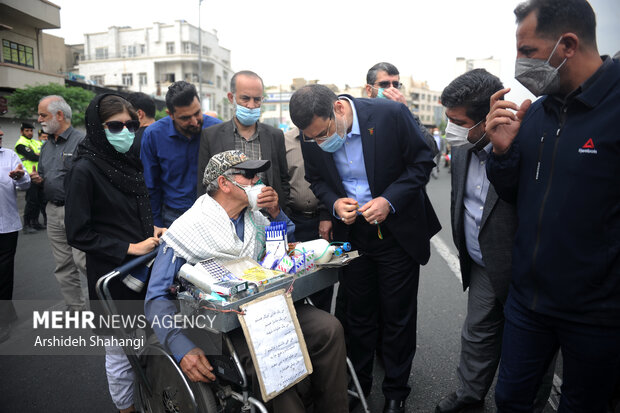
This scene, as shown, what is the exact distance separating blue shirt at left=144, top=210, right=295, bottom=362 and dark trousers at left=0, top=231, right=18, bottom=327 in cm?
248

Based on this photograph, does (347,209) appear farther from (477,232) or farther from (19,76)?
(19,76)

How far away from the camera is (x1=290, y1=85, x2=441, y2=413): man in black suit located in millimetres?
2514

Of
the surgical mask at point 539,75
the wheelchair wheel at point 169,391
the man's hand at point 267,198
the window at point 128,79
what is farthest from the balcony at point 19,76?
the window at point 128,79

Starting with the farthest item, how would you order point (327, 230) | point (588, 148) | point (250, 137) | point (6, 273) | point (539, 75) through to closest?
point (6, 273), point (250, 137), point (327, 230), point (539, 75), point (588, 148)

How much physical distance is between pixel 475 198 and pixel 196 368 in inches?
71.0

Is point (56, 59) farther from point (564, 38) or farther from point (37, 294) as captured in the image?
point (564, 38)

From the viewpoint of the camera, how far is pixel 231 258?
7.45ft

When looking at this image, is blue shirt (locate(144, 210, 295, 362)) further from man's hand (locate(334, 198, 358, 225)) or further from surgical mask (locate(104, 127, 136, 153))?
man's hand (locate(334, 198, 358, 225))

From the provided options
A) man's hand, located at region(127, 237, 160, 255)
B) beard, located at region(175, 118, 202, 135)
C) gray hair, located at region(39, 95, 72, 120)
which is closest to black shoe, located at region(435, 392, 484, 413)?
man's hand, located at region(127, 237, 160, 255)

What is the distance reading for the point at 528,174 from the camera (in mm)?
1793

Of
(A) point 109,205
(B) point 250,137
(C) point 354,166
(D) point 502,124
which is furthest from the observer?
(B) point 250,137

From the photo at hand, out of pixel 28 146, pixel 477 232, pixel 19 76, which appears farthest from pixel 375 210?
pixel 19 76

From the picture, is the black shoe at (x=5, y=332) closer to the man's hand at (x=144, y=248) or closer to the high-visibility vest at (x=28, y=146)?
the man's hand at (x=144, y=248)

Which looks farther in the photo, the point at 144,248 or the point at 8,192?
the point at 8,192
